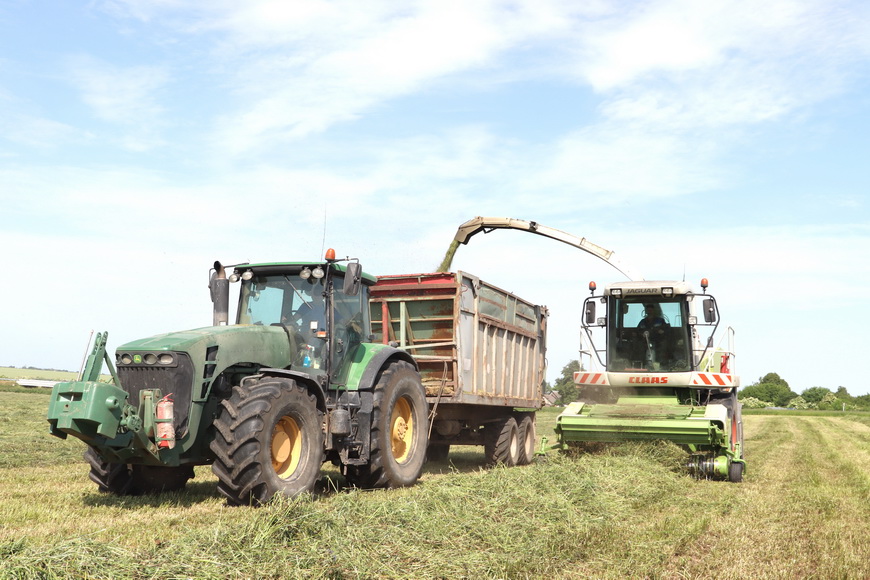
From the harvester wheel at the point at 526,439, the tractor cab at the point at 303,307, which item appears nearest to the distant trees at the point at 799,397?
the harvester wheel at the point at 526,439

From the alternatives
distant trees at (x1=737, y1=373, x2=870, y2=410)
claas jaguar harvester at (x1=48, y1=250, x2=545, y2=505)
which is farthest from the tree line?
claas jaguar harvester at (x1=48, y1=250, x2=545, y2=505)

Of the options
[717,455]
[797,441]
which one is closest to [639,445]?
[717,455]

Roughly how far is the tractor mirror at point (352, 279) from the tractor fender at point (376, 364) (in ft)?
3.18

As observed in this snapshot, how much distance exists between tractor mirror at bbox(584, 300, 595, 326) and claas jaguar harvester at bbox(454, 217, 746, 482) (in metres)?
0.01

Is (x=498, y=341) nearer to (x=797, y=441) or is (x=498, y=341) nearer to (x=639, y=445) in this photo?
(x=639, y=445)

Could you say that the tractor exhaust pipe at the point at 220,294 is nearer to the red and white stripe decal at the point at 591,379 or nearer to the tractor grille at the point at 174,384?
the tractor grille at the point at 174,384

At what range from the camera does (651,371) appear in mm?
11961

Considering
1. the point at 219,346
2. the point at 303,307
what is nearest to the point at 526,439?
the point at 303,307

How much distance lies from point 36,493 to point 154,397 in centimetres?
212

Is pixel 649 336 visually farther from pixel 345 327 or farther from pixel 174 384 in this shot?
pixel 174 384

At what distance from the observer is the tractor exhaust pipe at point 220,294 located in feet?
26.9

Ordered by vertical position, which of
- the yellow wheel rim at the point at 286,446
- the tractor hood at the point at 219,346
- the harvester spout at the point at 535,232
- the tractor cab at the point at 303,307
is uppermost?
the harvester spout at the point at 535,232

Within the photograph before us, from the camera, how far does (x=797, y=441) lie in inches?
758

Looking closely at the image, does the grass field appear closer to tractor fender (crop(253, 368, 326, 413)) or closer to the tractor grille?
the tractor grille
